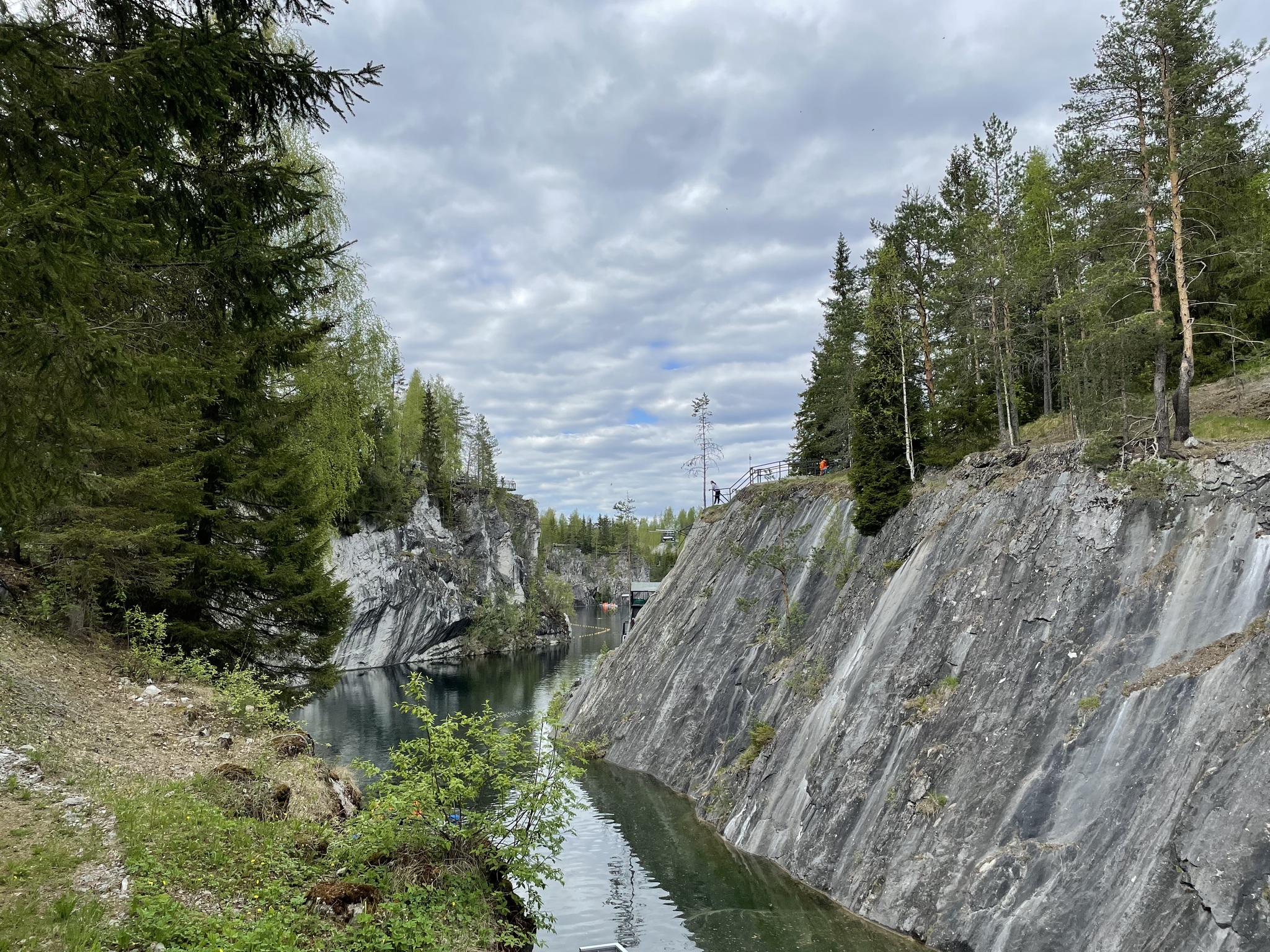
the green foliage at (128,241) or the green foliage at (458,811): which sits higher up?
the green foliage at (128,241)

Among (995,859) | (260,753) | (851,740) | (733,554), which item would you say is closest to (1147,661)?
(995,859)

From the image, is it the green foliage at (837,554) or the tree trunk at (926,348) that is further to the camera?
the tree trunk at (926,348)

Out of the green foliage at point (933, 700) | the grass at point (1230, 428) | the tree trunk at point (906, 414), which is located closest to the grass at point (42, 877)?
the green foliage at point (933, 700)

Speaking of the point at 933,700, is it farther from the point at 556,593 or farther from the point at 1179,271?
the point at 556,593

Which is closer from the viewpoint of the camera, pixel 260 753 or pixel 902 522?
pixel 260 753

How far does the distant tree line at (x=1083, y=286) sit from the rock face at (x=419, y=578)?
1573 inches

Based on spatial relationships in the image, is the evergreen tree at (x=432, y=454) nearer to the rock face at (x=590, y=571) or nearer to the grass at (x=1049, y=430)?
the grass at (x=1049, y=430)

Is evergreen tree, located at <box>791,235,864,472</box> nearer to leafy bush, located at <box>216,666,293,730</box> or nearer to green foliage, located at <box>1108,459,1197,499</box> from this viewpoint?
green foliage, located at <box>1108,459,1197,499</box>

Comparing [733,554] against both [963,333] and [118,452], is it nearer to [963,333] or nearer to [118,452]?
[963,333]

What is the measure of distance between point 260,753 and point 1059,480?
60.3ft

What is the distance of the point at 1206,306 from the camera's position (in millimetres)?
22859

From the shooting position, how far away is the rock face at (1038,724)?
1038 cm

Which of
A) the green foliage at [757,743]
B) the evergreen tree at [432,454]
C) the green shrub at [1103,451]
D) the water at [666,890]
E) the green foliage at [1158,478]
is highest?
the evergreen tree at [432,454]

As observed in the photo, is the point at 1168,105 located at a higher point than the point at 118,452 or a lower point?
higher
